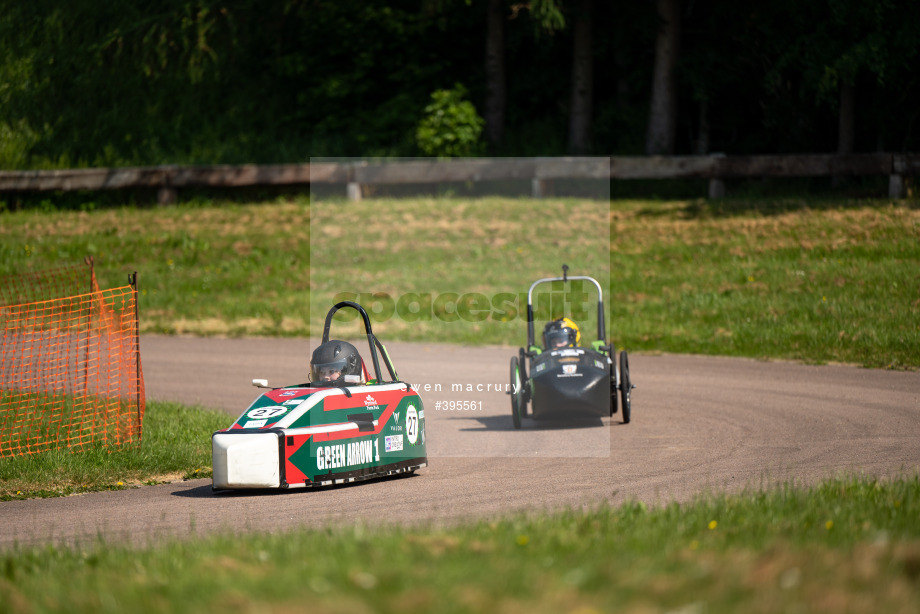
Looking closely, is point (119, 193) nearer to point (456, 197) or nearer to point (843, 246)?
point (456, 197)

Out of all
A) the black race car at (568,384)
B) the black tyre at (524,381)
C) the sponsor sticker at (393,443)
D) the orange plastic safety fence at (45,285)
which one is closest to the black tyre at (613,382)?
the black race car at (568,384)

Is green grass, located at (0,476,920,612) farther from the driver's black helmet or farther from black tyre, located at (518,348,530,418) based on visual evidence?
black tyre, located at (518,348,530,418)

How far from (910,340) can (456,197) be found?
14.8 metres

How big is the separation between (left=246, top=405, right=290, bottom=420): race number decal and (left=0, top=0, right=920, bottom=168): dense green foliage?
67.4 feet

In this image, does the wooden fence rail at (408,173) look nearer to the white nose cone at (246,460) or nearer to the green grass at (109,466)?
the green grass at (109,466)

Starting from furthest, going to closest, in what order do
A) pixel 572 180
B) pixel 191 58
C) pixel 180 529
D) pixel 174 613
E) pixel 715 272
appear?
pixel 191 58, pixel 572 180, pixel 715 272, pixel 180 529, pixel 174 613

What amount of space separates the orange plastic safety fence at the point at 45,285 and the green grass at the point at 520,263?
680 mm

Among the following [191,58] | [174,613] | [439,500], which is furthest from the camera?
[191,58]

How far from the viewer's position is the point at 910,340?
15.5 metres

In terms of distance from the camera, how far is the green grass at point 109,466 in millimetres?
9047

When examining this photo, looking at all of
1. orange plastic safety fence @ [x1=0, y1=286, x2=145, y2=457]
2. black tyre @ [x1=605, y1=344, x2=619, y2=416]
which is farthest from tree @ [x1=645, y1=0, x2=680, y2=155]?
black tyre @ [x1=605, y1=344, x2=619, y2=416]

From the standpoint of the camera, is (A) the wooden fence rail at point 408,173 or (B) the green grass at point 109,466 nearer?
(B) the green grass at point 109,466

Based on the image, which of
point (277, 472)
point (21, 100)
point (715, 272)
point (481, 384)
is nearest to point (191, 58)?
point (21, 100)

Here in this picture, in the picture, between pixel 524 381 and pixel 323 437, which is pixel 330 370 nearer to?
pixel 323 437
